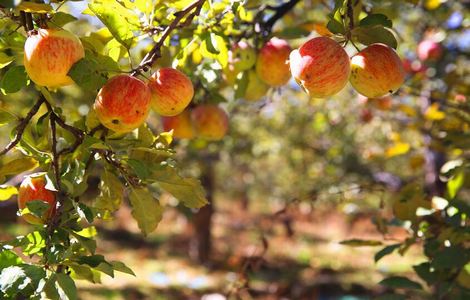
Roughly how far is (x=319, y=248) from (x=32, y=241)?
8076 mm

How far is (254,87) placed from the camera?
166cm

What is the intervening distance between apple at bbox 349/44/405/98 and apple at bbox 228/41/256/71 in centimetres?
47

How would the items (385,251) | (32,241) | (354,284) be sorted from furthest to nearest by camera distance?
(354,284) → (385,251) → (32,241)

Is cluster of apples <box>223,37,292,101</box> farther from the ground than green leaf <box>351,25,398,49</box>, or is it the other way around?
green leaf <box>351,25,398,49</box>

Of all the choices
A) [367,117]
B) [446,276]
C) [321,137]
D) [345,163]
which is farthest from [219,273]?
[446,276]

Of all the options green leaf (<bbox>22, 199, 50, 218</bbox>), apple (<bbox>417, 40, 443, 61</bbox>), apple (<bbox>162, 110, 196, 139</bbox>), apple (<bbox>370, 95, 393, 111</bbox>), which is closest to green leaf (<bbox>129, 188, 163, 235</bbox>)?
green leaf (<bbox>22, 199, 50, 218</bbox>)

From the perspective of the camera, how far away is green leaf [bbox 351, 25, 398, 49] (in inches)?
43.3

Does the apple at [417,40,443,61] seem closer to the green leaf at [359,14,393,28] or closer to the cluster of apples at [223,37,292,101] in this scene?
the cluster of apples at [223,37,292,101]

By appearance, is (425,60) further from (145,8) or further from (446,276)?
(145,8)

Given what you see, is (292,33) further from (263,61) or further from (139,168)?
(139,168)

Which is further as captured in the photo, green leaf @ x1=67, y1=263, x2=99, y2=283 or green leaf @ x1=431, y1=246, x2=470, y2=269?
green leaf @ x1=431, y1=246, x2=470, y2=269

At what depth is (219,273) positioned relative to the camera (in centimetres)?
672

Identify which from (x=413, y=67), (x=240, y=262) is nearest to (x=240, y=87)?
(x=240, y=262)

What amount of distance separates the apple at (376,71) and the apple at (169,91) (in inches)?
16.3
